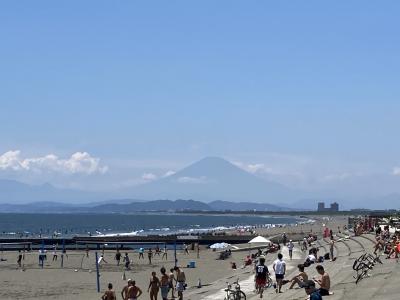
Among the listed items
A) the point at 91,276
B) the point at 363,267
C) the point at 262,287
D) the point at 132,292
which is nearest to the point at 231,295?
the point at 262,287

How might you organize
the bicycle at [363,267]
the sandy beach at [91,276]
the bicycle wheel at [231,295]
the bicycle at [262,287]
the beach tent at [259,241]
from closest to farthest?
1. the bicycle at [363,267]
2. the bicycle wheel at [231,295]
3. the bicycle at [262,287]
4. the sandy beach at [91,276]
5. the beach tent at [259,241]

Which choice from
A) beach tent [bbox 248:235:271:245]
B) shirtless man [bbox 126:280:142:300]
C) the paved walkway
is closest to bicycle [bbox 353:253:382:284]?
the paved walkway

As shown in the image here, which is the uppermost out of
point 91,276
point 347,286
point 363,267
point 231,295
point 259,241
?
point 363,267

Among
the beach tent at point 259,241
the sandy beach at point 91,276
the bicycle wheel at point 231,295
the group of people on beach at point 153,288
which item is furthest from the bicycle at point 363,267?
the beach tent at point 259,241

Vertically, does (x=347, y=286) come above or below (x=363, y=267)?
below

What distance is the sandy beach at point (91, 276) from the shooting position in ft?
90.4

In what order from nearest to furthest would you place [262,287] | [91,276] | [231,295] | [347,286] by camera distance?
[347,286], [231,295], [262,287], [91,276]

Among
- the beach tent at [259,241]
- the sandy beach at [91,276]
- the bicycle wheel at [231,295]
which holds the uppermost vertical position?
the beach tent at [259,241]

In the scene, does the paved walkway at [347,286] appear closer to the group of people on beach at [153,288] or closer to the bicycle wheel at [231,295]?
the bicycle wheel at [231,295]

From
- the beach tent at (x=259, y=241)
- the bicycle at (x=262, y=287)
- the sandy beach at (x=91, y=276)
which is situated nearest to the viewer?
the bicycle at (x=262, y=287)

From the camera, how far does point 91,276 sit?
3531 cm

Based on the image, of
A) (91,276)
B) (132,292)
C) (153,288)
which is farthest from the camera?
(91,276)

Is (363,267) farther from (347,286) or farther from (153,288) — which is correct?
(153,288)

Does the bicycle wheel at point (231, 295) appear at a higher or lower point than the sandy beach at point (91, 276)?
higher
